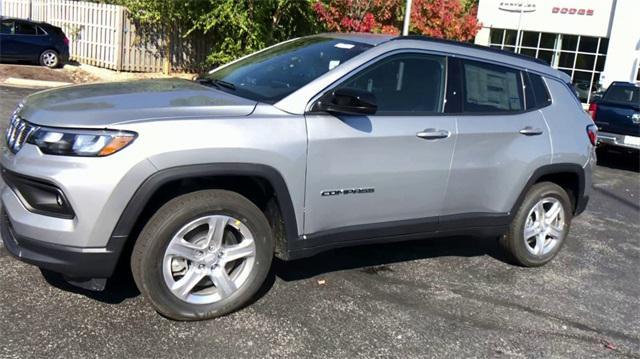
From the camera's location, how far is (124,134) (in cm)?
324

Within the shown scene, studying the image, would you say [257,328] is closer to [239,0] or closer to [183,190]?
[183,190]

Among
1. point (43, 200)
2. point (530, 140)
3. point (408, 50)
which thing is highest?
point (408, 50)

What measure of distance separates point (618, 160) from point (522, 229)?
30.2 ft

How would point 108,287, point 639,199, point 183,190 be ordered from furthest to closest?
point 639,199 → point 108,287 → point 183,190

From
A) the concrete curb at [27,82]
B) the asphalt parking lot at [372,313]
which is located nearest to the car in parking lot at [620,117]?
the asphalt parking lot at [372,313]

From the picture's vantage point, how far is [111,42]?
20.6 metres

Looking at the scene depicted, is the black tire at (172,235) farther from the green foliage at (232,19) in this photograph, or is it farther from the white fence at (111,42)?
the white fence at (111,42)

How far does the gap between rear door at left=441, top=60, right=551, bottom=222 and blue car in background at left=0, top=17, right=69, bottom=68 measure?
18190mm

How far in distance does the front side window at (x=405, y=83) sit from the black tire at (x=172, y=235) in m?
1.06

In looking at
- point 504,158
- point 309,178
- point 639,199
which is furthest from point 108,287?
point 639,199

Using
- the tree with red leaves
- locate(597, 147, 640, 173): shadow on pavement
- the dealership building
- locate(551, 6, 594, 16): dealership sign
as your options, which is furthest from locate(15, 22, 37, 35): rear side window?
locate(551, 6, 594, 16): dealership sign

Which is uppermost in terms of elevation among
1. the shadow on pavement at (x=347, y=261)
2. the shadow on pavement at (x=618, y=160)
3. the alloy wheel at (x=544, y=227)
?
Answer: the alloy wheel at (x=544, y=227)

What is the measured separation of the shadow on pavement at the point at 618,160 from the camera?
1206 centimetres

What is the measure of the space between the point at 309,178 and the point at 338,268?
125cm
